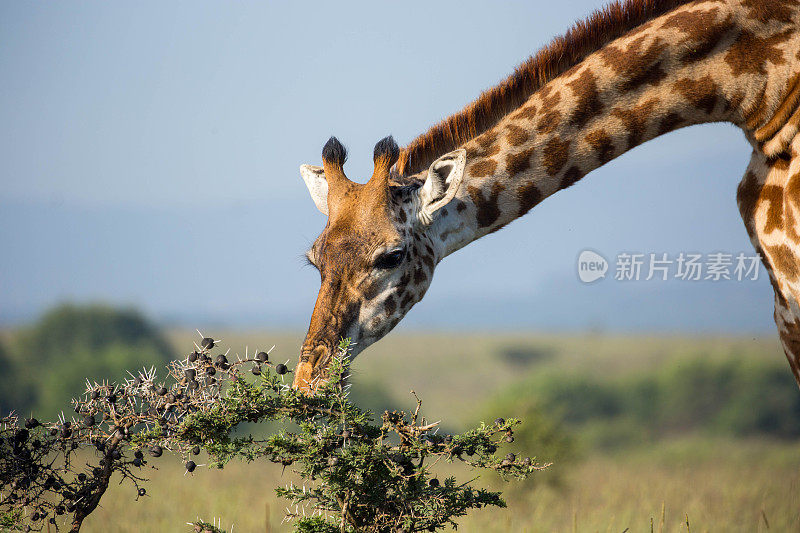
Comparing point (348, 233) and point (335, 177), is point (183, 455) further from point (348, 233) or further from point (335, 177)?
point (335, 177)

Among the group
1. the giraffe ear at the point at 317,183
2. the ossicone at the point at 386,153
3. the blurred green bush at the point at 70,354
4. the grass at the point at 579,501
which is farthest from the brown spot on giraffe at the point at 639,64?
the blurred green bush at the point at 70,354

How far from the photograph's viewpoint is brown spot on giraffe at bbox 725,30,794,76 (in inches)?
227

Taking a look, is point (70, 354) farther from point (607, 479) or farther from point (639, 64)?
point (639, 64)

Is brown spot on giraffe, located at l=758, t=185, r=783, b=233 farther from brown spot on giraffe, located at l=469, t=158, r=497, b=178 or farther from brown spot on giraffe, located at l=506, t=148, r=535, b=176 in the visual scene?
brown spot on giraffe, located at l=469, t=158, r=497, b=178

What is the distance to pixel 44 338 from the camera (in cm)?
3331

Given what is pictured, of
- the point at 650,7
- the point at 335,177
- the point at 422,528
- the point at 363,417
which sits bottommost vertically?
the point at 422,528

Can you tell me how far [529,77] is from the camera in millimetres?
6301

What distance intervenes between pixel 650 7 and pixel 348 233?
10.0 ft

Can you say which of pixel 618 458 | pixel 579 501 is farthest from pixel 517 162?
pixel 618 458

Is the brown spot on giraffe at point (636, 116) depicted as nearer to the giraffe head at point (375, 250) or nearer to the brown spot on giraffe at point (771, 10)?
the brown spot on giraffe at point (771, 10)

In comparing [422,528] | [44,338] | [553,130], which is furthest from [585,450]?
[44,338]

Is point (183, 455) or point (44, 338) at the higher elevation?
point (44, 338)

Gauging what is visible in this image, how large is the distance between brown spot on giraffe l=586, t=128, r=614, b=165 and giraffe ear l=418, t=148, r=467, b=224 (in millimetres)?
1068

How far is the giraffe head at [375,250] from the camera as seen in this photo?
18.0 feet
